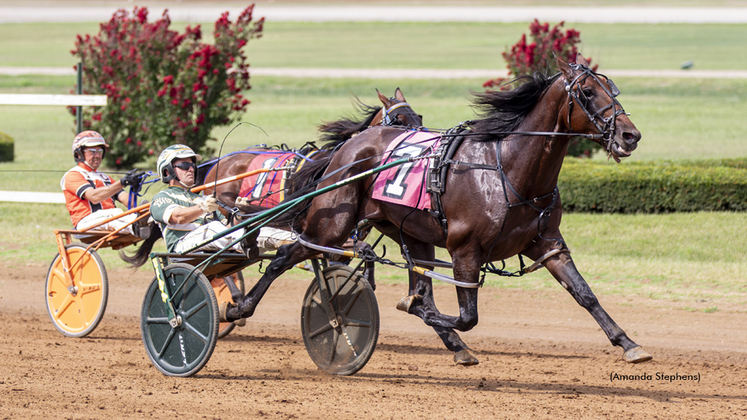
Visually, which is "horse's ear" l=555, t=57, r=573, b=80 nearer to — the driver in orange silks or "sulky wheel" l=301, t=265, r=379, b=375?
"sulky wheel" l=301, t=265, r=379, b=375

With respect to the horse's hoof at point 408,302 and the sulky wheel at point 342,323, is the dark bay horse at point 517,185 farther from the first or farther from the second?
the sulky wheel at point 342,323

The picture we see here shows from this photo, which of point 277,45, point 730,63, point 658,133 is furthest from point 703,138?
point 277,45

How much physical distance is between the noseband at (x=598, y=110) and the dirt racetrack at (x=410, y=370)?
1489 millimetres

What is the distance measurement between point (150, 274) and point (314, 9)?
4387 cm

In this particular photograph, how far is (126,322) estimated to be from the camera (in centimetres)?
709

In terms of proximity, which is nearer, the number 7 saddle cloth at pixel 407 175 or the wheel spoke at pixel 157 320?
the number 7 saddle cloth at pixel 407 175

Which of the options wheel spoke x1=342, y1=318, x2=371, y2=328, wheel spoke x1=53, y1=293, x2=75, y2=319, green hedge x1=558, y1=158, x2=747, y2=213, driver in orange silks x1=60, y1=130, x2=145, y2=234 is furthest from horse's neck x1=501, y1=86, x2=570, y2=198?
green hedge x1=558, y1=158, x2=747, y2=213

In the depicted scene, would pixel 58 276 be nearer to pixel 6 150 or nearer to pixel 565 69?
pixel 565 69

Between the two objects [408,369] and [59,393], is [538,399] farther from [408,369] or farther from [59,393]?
[59,393]

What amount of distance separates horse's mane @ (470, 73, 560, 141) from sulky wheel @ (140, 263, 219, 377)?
1927 millimetres

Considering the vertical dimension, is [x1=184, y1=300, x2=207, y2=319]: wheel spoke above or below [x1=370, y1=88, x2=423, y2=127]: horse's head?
below

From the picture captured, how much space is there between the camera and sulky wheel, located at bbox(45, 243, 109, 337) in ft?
20.6

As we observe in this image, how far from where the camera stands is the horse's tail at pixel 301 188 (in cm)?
571

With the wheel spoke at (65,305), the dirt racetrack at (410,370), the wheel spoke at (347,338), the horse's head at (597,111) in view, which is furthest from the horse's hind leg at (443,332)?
the wheel spoke at (65,305)
